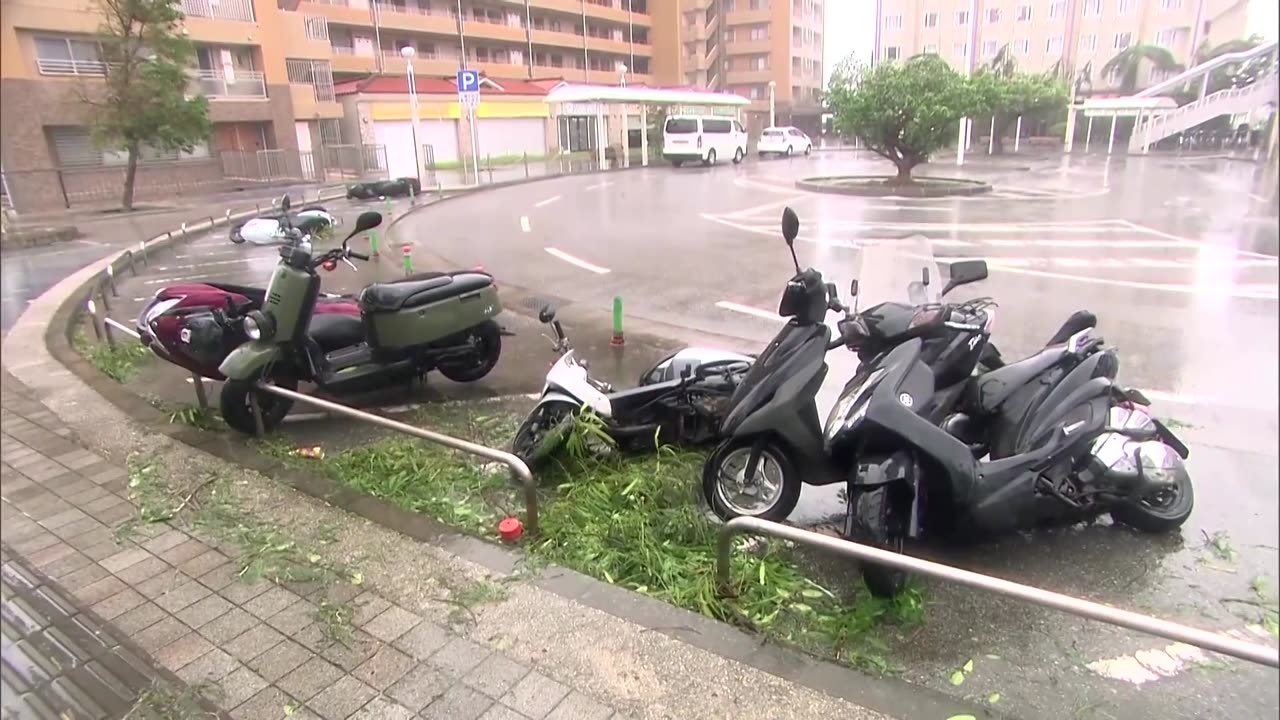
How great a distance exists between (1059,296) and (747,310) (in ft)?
10.0

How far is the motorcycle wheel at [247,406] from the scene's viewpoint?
169 inches

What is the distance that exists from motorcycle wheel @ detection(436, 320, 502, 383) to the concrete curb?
57.3 inches

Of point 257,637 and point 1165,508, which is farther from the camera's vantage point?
point 1165,508

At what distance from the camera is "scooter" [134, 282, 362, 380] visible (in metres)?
4.55

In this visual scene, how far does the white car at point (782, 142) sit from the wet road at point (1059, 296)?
0.35 meters

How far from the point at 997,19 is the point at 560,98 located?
231 cm

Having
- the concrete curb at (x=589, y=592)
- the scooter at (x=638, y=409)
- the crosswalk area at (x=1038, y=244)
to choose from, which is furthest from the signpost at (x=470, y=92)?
the crosswalk area at (x=1038, y=244)

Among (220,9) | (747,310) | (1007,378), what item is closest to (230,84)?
(220,9)

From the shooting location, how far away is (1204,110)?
2.11m

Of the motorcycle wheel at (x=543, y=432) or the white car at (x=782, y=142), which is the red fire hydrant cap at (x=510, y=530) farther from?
the white car at (x=782, y=142)

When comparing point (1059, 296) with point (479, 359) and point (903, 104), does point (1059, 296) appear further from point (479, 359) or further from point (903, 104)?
point (479, 359)

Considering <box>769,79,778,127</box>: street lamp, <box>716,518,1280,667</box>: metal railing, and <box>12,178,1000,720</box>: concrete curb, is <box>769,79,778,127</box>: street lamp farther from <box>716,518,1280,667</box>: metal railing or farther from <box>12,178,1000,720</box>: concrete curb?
<box>12,178,1000,720</box>: concrete curb

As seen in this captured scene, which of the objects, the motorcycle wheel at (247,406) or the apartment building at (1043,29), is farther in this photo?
the motorcycle wheel at (247,406)

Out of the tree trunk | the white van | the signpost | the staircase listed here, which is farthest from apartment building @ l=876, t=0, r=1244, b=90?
the tree trunk
